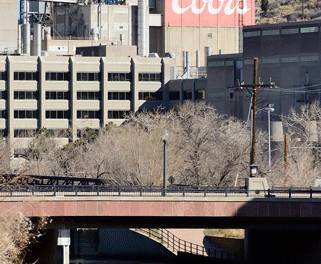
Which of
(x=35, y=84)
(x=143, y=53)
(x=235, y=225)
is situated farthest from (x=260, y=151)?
(x=143, y=53)

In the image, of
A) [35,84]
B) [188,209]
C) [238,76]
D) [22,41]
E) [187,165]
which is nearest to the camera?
[188,209]

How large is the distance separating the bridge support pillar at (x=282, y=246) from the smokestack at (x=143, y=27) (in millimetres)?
91627

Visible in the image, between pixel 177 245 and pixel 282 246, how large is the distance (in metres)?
11.2

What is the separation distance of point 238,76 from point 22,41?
44.1 m

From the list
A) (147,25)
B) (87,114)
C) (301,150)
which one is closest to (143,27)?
(147,25)

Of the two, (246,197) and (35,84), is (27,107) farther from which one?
(246,197)

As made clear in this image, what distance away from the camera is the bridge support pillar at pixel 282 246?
7794 centimetres

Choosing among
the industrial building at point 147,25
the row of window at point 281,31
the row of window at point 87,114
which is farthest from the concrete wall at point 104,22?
the row of window at point 281,31

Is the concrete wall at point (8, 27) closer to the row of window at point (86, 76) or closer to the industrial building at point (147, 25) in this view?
the industrial building at point (147, 25)

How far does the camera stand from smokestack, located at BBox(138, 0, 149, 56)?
176250 millimetres

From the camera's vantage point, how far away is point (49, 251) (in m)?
74.9

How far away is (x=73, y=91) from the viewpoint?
157 meters

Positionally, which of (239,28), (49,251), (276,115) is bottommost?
(49,251)

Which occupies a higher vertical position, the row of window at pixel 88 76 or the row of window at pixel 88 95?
the row of window at pixel 88 76
